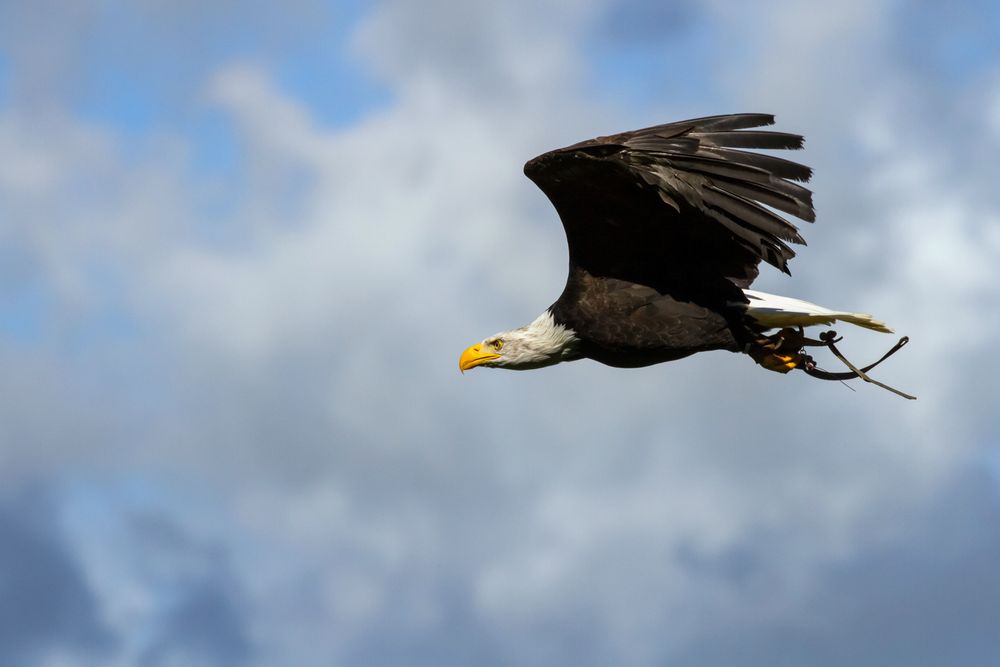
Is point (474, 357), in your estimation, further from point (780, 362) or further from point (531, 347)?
point (780, 362)

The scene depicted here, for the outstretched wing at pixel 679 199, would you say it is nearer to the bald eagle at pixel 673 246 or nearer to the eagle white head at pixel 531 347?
the bald eagle at pixel 673 246

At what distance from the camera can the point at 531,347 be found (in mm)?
11133

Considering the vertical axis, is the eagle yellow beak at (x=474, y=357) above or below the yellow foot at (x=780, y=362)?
above

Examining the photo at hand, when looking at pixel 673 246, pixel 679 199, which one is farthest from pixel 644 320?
pixel 679 199

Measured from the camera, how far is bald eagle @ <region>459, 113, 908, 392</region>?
32.0 ft

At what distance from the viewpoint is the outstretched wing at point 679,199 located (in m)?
9.72

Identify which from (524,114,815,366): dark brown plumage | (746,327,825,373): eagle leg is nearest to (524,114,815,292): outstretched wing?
(524,114,815,366): dark brown plumage

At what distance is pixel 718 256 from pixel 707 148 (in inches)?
40.5

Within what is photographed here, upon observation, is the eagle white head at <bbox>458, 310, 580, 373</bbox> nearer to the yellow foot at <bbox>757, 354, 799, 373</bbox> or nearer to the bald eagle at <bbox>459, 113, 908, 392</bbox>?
the bald eagle at <bbox>459, 113, 908, 392</bbox>

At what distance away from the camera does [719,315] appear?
1068 centimetres

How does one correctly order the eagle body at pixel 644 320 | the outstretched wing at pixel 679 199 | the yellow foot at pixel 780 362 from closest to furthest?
the outstretched wing at pixel 679 199 → the eagle body at pixel 644 320 → the yellow foot at pixel 780 362

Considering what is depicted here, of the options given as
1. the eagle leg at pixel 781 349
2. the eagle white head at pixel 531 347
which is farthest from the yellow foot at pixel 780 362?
the eagle white head at pixel 531 347

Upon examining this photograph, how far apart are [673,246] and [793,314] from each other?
0.82 metres

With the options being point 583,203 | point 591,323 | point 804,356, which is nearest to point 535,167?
point 583,203
